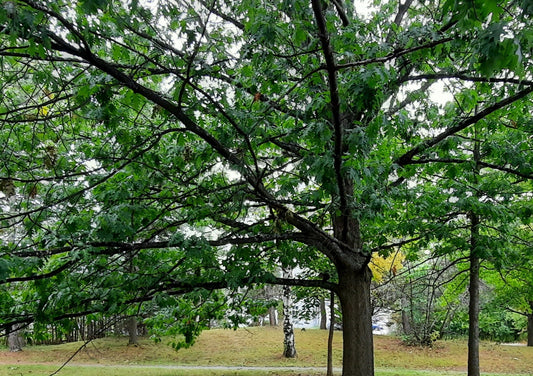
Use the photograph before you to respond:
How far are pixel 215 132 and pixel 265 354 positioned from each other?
13.5 meters

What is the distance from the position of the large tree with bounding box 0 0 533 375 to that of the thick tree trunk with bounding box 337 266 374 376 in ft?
0.07

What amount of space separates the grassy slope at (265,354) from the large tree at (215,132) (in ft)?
27.4

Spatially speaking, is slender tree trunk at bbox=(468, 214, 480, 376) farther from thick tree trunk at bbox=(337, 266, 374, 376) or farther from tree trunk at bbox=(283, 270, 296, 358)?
tree trunk at bbox=(283, 270, 296, 358)

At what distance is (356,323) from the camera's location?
17.0 ft

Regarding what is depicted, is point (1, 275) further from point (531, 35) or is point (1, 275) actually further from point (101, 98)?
point (531, 35)

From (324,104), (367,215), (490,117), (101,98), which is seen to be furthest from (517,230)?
(101,98)

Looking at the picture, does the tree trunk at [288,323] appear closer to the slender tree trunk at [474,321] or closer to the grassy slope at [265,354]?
the grassy slope at [265,354]

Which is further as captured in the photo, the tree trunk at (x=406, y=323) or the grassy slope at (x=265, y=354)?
the tree trunk at (x=406, y=323)

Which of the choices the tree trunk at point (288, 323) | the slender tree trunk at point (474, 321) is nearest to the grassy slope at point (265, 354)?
the tree trunk at point (288, 323)

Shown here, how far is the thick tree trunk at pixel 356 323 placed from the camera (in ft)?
16.7

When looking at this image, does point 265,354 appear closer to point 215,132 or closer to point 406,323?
point 406,323

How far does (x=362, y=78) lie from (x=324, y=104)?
1.87 feet

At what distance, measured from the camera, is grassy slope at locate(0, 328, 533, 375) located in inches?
557

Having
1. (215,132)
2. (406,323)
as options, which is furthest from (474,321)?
(406,323)
